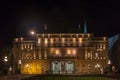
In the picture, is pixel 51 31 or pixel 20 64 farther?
pixel 51 31

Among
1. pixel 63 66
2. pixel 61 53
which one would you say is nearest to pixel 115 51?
pixel 61 53

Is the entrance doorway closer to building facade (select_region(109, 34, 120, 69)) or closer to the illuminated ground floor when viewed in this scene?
the illuminated ground floor

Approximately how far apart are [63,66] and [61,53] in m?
5.12

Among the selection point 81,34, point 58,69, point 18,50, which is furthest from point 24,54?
point 81,34

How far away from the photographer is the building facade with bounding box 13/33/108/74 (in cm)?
12762

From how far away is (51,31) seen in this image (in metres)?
136

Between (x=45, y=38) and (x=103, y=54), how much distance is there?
21.8 meters

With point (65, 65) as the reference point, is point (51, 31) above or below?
above

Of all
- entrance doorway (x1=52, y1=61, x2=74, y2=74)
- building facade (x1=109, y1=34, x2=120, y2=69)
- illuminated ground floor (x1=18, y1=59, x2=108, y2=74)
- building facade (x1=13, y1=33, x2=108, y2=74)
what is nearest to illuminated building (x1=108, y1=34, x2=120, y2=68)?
building facade (x1=109, y1=34, x2=120, y2=69)

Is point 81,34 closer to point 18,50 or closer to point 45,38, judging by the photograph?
point 45,38

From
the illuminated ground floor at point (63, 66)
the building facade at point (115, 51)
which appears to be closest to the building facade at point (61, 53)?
the illuminated ground floor at point (63, 66)

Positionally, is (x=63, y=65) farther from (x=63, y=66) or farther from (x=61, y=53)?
(x=61, y=53)

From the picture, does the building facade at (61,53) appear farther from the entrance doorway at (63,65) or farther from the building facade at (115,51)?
the building facade at (115,51)

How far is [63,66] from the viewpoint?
129 metres
